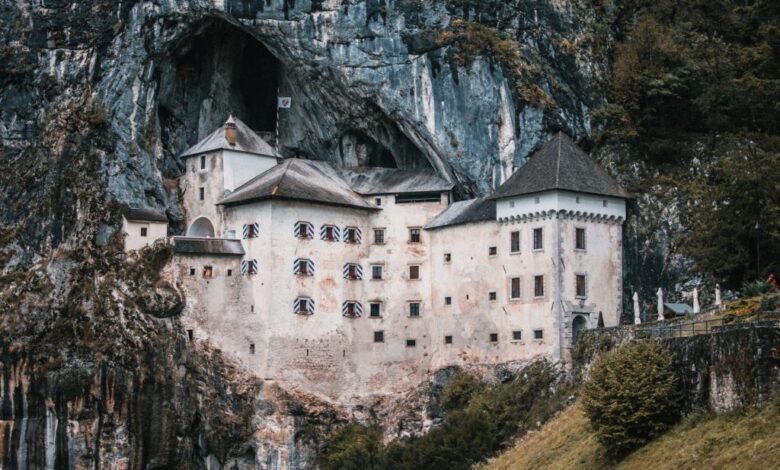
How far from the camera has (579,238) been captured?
276 feet

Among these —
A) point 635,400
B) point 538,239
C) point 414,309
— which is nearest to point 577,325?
point 538,239

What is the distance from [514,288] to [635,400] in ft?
93.0

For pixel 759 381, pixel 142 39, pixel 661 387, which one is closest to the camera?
pixel 759 381

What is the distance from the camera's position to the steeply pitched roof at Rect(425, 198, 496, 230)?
86812mm

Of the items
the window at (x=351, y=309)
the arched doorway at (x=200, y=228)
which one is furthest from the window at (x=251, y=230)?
the window at (x=351, y=309)

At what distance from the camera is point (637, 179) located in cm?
8850

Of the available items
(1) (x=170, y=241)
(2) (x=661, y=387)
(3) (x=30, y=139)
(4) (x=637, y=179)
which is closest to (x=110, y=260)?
(1) (x=170, y=241)

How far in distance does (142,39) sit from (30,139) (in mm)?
8704

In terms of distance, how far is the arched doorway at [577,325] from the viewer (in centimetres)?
8244

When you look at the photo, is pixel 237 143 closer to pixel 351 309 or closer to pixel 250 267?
pixel 250 267

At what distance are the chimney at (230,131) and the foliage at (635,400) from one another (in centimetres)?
3998

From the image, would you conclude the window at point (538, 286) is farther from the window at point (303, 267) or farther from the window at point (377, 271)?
the window at point (303, 267)

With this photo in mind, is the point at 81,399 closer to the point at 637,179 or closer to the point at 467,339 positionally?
the point at 467,339

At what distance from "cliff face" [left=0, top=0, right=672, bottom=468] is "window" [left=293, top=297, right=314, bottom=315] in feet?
15.5
